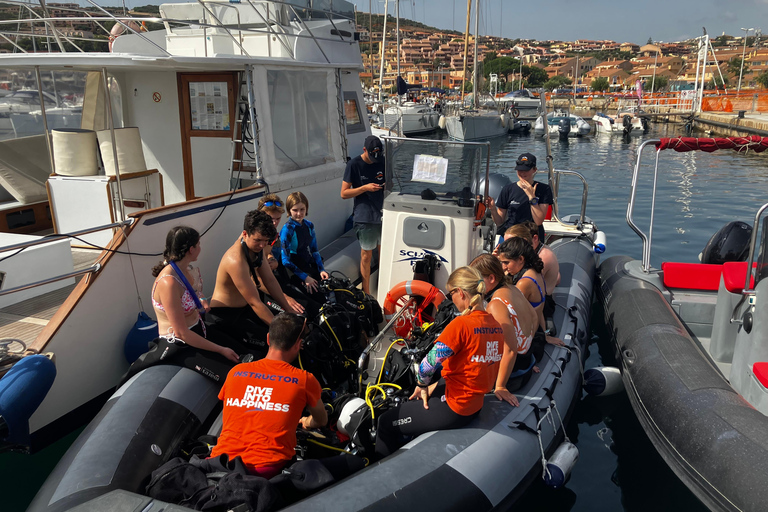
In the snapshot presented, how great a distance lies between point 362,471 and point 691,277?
4.89 m


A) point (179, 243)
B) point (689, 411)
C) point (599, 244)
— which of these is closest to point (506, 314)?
point (689, 411)

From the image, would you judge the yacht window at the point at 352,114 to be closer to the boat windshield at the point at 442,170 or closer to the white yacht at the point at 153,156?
the white yacht at the point at 153,156

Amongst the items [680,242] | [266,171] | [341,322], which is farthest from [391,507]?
[680,242]

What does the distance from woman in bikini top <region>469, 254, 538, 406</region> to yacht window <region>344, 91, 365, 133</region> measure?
5017 mm

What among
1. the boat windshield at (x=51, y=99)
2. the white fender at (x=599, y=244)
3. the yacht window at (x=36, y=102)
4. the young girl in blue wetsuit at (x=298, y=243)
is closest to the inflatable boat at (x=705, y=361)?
the white fender at (x=599, y=244)

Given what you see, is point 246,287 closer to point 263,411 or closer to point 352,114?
point 263,411

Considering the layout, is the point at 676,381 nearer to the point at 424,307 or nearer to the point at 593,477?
the point at 593,477

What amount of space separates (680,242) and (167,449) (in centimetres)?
1076

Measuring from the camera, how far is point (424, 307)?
493 centimetres

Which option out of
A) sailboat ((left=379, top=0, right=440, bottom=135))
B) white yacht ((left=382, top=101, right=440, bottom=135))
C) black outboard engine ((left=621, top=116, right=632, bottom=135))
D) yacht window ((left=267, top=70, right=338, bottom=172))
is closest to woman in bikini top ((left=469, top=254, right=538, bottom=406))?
yacht window ((left=267, top=70, right=338, bottom=172))

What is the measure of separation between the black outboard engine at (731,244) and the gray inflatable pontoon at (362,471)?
3.44m

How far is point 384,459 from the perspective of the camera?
10.9ft

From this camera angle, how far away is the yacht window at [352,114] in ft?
27.0

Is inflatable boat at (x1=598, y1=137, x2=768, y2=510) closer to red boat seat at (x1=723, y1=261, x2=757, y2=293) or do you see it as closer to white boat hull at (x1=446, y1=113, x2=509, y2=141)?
red boat seat at (x1=723, y1=261, x2=757, y2=293)
